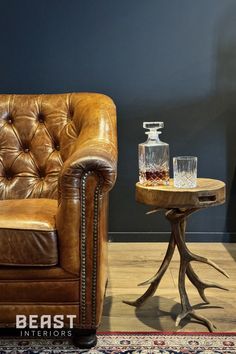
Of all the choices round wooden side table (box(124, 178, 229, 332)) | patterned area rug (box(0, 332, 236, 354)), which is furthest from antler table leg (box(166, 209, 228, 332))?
patterned area rug (box(0, 332, 236, 354))

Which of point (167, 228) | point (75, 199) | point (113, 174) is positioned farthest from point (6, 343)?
point (167, 228)

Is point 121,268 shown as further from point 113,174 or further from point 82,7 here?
point 82,7

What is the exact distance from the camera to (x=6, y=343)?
1.64m

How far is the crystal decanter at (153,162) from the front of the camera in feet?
5.95

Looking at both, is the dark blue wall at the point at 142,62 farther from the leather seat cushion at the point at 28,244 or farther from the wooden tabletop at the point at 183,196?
the leather seat cushion at the point at 28,244

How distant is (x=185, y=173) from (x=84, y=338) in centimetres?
72

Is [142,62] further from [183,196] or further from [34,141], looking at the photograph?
[183,196]

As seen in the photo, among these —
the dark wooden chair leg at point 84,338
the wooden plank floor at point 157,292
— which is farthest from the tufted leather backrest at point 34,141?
the dark wooden chair leg at point 84,338

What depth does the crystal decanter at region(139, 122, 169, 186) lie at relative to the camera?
181cm

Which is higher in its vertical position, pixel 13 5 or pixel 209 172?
pixel 13 5

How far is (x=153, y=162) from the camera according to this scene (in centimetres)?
184

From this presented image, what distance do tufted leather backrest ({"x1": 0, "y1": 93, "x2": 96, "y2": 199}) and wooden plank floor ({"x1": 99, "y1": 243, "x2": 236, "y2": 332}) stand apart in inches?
22.2

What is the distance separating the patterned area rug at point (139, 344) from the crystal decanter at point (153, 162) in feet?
1.91

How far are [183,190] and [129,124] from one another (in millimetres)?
1216
